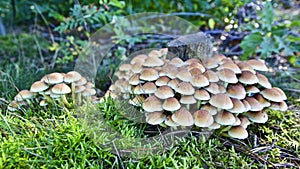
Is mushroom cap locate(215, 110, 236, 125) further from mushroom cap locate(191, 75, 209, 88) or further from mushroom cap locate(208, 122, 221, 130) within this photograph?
mushroom cap locate(191, 75, 209, 88)

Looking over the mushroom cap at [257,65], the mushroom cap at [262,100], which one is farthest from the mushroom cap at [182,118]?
the mushroom cap at [257,65]

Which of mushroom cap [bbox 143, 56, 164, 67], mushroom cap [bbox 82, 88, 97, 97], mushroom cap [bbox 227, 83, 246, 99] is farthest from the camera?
mushroom cap [bbox 82, 88, 97, 97]

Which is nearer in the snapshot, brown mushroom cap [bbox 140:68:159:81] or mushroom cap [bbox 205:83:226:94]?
mushroom cap [bbox 205:83:226:94]

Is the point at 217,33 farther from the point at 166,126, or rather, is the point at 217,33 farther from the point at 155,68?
the point at 166,126

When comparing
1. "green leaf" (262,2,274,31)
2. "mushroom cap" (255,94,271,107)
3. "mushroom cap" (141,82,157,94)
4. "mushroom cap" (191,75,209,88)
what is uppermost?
"green leaf" (262,2,274,31)

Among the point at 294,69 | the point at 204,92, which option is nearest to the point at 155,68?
the point at 204,92

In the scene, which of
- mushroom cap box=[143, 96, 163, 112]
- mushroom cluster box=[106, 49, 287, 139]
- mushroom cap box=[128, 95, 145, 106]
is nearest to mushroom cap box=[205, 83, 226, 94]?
mushroom cluster box=[106, 49, 287, 139]
